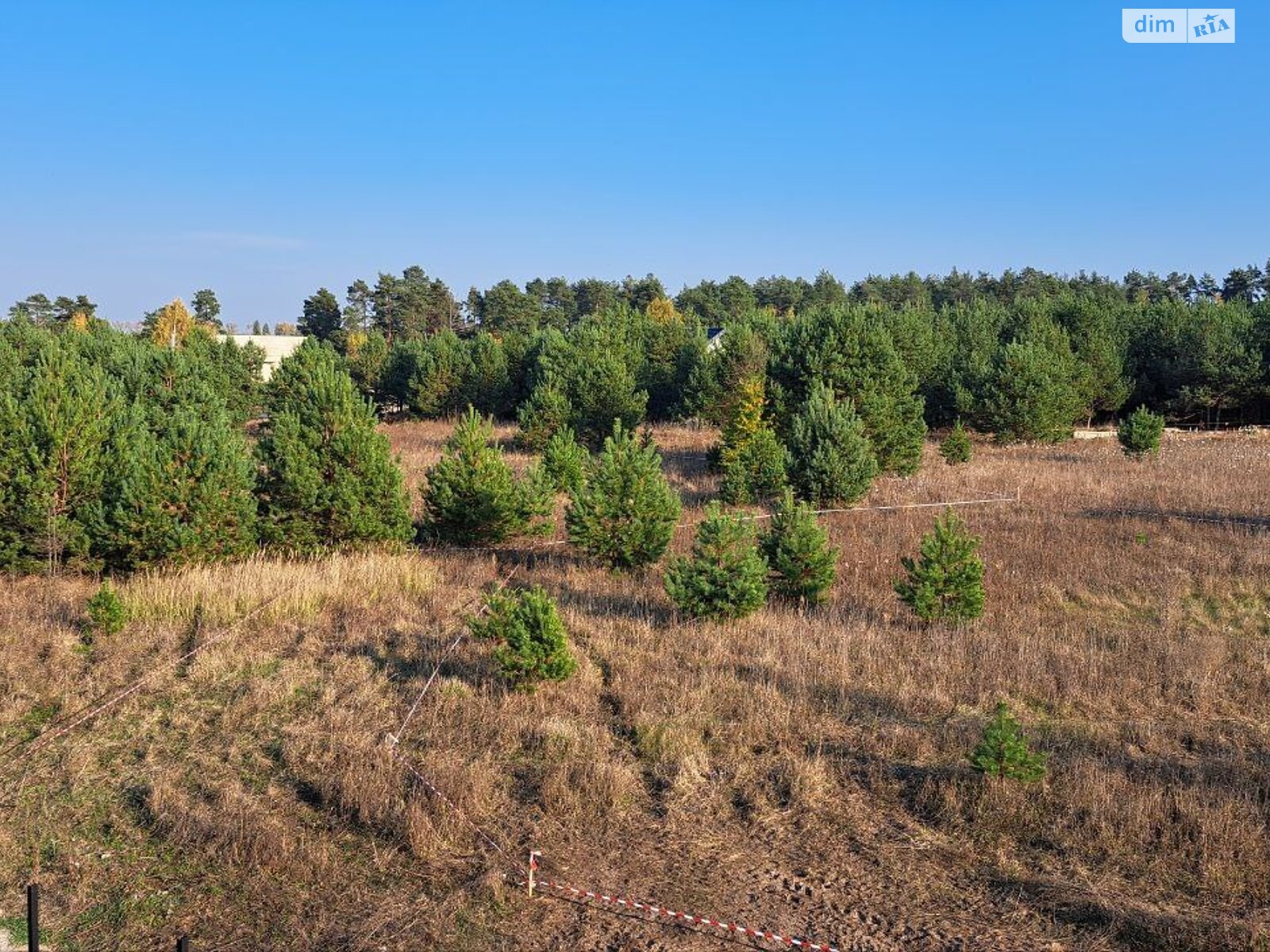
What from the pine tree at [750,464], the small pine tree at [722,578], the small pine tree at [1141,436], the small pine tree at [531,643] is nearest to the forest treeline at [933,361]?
the pine tree at [750,464]

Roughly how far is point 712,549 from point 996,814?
193 inches

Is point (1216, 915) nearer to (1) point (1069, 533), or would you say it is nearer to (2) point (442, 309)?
(1) point (1069, 533)

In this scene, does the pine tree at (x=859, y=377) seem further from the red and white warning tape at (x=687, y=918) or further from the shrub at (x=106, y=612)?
the red and white warning tape at (x=687, y=918)

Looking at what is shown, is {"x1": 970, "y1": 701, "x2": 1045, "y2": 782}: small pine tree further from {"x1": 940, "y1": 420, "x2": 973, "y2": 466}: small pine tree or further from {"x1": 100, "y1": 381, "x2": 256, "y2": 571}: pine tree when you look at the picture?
{"x1": 940, "y1": 420, "x2": 973, "y2": 466}: small pine tree

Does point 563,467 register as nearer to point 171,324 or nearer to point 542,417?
point 542,417

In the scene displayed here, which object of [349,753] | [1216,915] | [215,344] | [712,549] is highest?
[215,344]

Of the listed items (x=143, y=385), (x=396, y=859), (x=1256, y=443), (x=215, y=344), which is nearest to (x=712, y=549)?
(x=396, y=859)

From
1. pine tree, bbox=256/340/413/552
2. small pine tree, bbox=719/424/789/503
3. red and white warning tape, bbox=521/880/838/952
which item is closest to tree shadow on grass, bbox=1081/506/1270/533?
small pine tree, bbox=719/424/789/503

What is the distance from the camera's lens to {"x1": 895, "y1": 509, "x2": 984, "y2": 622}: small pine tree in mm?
10812

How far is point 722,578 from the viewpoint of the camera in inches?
425

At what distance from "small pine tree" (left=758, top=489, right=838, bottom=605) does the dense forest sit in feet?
11.5

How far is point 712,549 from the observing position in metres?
10.9

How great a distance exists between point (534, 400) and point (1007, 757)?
2797 centimetres

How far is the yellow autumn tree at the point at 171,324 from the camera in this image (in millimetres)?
63938
